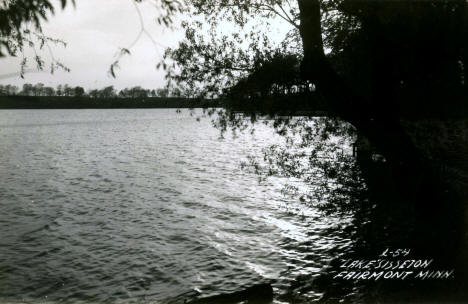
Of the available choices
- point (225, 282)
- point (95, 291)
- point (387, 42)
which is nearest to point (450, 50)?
point (387, 42)

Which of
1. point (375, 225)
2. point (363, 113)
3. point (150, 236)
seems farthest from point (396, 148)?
point (150, 236)

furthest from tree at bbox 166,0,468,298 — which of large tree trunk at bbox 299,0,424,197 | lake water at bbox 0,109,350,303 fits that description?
lake water at bbox 0,109,350,303

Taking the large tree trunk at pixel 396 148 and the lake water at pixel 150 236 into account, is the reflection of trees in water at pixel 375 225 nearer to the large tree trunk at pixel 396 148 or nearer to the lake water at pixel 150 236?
the large tree trunk at pixel 396 148

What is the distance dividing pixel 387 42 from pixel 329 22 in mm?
4280

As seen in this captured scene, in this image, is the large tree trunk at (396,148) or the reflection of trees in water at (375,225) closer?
the reflection of trees in water at (375,225)

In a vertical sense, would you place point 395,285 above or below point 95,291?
above

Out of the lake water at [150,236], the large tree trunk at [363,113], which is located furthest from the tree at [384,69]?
the lake water at [150,236]

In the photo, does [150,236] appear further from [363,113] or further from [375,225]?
[363,113]

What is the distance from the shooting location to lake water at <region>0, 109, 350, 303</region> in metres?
14.1

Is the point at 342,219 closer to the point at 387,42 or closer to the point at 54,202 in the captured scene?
the point at 387,42

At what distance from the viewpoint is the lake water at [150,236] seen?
14.1 m

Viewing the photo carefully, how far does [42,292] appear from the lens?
1366 cm

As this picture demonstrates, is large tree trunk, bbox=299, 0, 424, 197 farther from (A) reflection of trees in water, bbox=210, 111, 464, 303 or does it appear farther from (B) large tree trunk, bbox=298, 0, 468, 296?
(A) reflection of trees in water, bbox=210, 111, 464, 303

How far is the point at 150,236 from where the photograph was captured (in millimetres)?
19859
